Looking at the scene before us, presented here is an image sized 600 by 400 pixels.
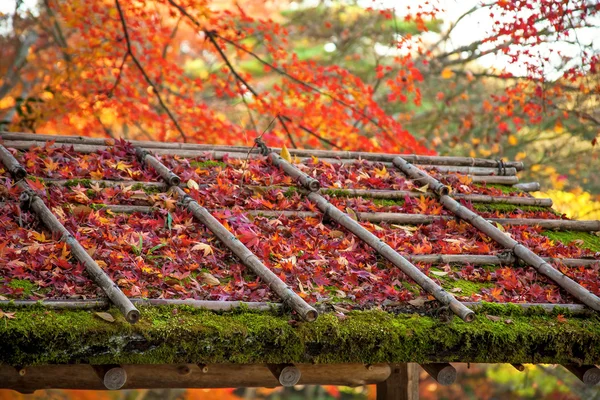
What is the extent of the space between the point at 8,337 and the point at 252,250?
155 cm

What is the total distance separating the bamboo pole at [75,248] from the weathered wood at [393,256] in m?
1.70

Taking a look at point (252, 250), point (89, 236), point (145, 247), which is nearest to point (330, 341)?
point (252, 250)

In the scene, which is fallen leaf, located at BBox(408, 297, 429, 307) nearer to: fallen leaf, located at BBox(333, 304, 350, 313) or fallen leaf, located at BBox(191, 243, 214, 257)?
fallen leaf, located at BBox(333, 304, 350, 313)

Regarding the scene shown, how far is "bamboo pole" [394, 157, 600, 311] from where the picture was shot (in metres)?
4.19

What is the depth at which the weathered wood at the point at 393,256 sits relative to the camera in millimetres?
3727

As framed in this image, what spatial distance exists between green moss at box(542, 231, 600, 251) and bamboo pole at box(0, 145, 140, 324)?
10.9 ft

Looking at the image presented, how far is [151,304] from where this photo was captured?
10.6 feet

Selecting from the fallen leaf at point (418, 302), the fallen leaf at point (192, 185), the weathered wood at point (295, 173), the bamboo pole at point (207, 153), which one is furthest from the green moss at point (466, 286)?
the fallen leaf at point (192, 185)

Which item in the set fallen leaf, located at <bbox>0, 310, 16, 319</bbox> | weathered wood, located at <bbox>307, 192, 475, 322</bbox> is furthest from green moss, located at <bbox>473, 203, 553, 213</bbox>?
fallen leaf, located at <bbox>0, 310, 16, 319</bbox>

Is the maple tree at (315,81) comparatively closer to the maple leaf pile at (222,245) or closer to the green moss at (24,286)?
the maple leaf pile at (222,245)

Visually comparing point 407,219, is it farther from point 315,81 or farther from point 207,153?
point 315,81

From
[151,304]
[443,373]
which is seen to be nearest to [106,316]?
[151,304]

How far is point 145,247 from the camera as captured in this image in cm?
375

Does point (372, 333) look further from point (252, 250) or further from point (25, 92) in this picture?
point (25, 92)
